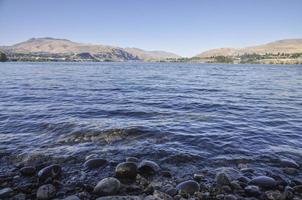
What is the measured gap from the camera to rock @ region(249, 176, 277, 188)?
29.2 ft

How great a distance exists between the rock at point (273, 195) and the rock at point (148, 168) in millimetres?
3855

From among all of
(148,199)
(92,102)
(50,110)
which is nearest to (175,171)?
(148,199)

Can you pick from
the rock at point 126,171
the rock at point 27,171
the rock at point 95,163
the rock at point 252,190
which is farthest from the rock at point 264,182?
the rock at point 27,171

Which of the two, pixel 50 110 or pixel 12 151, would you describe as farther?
pixel 50 110

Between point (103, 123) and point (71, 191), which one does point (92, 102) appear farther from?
point (71, 191)

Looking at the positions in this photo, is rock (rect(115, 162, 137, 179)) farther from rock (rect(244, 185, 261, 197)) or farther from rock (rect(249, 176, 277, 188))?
rock (rect(249, 176, 277, 188))

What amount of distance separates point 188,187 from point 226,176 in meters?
1.68

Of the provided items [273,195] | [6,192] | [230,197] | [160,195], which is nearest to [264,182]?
[273,195]

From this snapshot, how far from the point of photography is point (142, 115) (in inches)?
791

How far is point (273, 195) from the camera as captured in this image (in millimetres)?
8242

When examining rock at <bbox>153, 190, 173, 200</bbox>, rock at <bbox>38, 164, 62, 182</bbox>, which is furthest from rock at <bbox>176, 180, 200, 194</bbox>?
rock at <bbox>38, 164, 62, 182</bbox>

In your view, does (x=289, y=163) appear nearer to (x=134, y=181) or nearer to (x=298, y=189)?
(x=298, y=189)

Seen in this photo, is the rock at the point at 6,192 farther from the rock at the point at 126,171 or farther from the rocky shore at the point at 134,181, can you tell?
the rock at the point at 126,171

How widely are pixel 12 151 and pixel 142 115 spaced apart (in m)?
10.00
